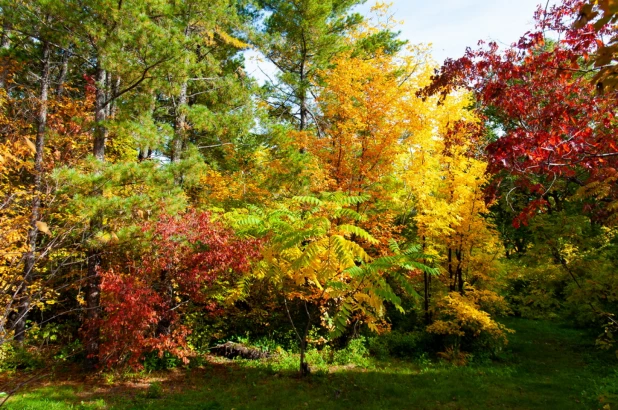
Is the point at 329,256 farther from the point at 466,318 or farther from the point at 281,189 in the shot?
the point at 466,318

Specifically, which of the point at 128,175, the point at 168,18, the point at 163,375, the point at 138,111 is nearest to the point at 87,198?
the point at 128,175

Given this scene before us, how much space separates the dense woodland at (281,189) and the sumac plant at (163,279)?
6 cm

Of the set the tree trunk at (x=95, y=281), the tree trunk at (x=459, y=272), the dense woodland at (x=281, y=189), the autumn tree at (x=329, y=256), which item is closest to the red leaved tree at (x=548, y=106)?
the dense woodland at (x=281, y=189)

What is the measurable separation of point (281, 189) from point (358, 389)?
231 inches

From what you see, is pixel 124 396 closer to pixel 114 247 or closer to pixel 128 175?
pixel 114 247

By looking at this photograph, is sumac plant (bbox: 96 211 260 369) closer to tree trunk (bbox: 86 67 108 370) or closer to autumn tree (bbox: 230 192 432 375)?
tree trunk (bbox: 86 67 108 370)

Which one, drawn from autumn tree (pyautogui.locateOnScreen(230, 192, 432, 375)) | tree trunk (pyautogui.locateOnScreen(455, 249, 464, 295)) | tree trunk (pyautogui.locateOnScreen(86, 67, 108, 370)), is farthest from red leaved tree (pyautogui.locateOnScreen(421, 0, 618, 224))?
tree trunk (pyautogui.locateOnScreen(86, 67, 108, 370))

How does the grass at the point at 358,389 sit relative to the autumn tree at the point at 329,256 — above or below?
below

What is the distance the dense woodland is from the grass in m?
0.72

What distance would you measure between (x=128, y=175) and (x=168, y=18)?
13.9 ft

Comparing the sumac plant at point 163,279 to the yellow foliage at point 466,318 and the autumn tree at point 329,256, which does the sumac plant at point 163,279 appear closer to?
the autumn tree at point 329,256

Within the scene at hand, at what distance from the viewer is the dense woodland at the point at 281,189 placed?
544cm

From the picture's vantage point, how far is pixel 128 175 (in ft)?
24.8

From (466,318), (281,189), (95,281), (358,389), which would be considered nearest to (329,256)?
(358,389)
